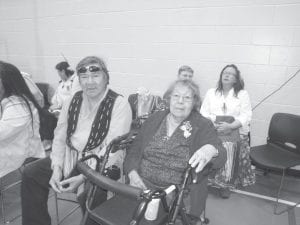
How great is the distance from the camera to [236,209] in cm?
242

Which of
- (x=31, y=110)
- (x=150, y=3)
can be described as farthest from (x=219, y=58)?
(x=31, y=110)

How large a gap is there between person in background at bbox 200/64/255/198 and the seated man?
1179 mm

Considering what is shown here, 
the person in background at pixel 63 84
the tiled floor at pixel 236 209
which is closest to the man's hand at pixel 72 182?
the tiled floor at pixel 236 209

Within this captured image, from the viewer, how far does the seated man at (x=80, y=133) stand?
1774mm

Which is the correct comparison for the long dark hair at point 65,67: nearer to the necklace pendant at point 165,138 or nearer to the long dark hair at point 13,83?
the long dark hair at point 13,83

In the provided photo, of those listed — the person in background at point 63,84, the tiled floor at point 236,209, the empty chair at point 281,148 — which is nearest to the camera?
the tiled floor at point 236,209

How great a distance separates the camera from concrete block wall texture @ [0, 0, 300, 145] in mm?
2979

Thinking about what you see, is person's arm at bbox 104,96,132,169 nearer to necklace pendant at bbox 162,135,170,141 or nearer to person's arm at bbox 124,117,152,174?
person's arm at bbox 124,117,152,174

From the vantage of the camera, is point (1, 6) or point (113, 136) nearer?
point (113, 136)

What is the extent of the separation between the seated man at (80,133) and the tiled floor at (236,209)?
17.0 inches

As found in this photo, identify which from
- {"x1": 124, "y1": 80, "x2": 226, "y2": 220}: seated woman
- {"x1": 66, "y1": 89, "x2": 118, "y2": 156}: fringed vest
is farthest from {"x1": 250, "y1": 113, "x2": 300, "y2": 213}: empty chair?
{"x1": 66, "y1": 89, "x2": 118, "y2": 156}: fringed vest

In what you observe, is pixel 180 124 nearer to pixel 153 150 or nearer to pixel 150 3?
pixel 153 150

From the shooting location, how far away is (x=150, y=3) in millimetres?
3512

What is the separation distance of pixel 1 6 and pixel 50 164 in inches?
155
